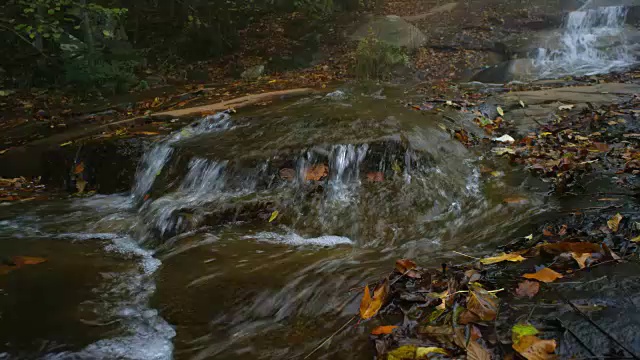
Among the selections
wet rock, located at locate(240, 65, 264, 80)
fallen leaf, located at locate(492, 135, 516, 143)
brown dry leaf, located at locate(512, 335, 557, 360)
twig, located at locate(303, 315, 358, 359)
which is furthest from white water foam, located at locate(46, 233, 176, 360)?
wet rock, located at locate(240, 65, 264, 80)

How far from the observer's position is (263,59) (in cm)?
1388

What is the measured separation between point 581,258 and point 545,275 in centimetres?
25

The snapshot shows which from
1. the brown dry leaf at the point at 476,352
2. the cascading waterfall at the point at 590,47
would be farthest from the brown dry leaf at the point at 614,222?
the cascading waterfall at the point at 590,47

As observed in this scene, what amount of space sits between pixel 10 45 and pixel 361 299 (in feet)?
45.0

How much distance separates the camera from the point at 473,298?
1.94 meters

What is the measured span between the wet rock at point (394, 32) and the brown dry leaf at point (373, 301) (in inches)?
457

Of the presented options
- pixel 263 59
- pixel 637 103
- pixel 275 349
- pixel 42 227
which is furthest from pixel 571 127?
pixel 263 59

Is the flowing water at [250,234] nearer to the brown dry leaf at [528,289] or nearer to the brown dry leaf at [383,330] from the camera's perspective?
the brown dry leaf at [383,330]

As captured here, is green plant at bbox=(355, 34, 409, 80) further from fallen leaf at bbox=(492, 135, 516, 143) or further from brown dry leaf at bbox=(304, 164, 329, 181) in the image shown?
brown dry leaf at bbox=(304, 164, 329, 181)

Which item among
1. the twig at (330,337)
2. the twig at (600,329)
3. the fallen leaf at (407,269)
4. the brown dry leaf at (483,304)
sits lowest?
the twig at (330,337)

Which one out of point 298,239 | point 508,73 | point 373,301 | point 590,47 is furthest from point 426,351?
point 590,47

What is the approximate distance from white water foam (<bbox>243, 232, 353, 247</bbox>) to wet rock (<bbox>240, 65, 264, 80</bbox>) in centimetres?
911

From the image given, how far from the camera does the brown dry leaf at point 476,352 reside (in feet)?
5.29

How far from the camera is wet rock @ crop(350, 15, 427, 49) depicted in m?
13.2
